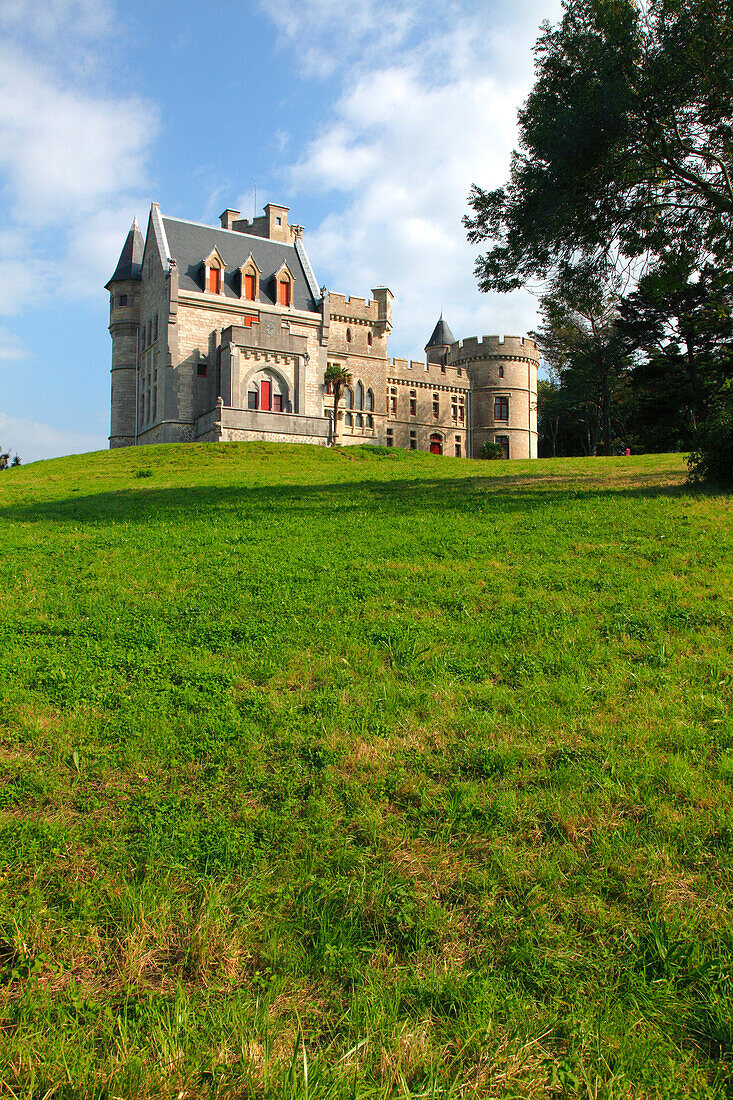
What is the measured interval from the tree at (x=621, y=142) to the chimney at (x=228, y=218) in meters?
41.0

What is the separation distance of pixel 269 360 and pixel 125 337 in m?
13.4

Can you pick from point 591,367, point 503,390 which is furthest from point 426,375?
point 591,367

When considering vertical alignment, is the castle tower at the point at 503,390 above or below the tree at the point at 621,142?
above

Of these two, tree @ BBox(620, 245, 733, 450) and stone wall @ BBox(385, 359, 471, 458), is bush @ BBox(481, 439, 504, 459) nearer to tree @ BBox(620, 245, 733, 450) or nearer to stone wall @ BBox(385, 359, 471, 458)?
stone wall @ BBox(385, 359, 471, 458)

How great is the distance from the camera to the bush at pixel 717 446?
1368 cm

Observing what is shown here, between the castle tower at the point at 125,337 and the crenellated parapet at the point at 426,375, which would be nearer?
the castle tower at the point at 125,337

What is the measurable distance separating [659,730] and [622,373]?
52.3 m

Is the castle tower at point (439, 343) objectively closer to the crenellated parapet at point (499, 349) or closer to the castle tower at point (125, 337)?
the crenellated parapet at point (499, 349)

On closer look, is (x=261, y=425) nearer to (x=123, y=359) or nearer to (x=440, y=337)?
(x=123, y=359)

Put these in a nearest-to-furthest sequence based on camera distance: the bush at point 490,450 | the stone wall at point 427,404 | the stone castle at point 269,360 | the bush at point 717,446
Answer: the bush at point 717,446 → the stone castle at point 269,360 → the bush at point 490,450 → the stone wall at point 427,404

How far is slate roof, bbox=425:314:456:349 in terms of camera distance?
66562 mm

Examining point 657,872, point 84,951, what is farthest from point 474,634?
point 84,951

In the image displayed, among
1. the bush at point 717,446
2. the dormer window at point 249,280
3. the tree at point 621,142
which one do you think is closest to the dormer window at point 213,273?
the dormer window at point 249,280

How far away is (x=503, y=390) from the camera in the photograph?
60781mm
